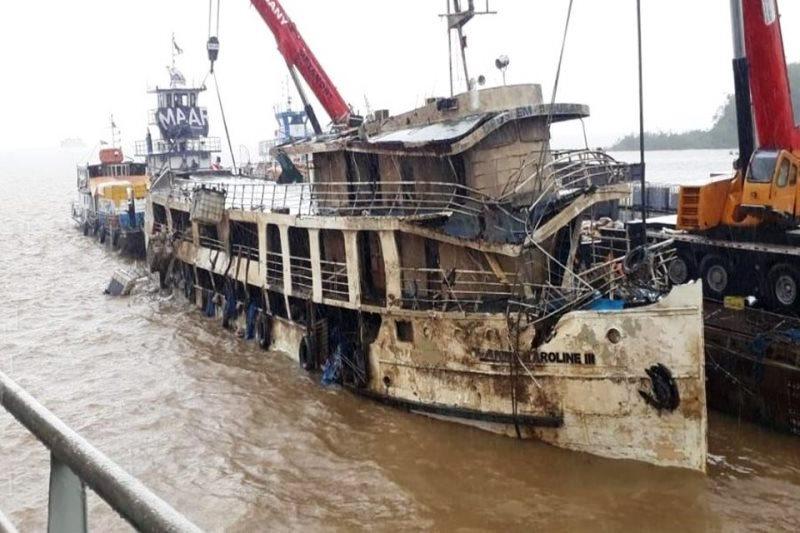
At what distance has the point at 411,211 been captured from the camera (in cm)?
1542

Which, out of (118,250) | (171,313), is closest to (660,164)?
(118,250)

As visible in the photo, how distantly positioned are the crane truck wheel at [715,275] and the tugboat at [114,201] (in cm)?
2890

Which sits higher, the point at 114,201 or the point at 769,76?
the point at 769,76

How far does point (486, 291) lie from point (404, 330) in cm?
182

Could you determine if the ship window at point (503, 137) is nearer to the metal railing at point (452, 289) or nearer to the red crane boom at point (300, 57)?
the metal railing at point (452, 289)

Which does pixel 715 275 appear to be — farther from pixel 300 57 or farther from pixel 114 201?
pixel 114 201

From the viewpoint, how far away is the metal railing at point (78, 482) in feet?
4.78

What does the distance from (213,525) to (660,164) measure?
287 feet

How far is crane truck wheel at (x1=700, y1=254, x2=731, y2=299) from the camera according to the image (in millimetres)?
16031

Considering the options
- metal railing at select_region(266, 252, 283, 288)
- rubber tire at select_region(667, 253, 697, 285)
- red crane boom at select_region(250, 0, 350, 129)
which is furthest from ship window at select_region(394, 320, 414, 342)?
red crane boom at select_region(250, 0, 350, 129)

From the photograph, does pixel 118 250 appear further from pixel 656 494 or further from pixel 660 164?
pixel 660 164

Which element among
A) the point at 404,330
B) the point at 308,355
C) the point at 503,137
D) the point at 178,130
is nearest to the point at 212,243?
the point at 308,355

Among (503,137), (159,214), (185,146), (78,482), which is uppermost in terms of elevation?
(185,146)

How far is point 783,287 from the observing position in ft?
48.2
